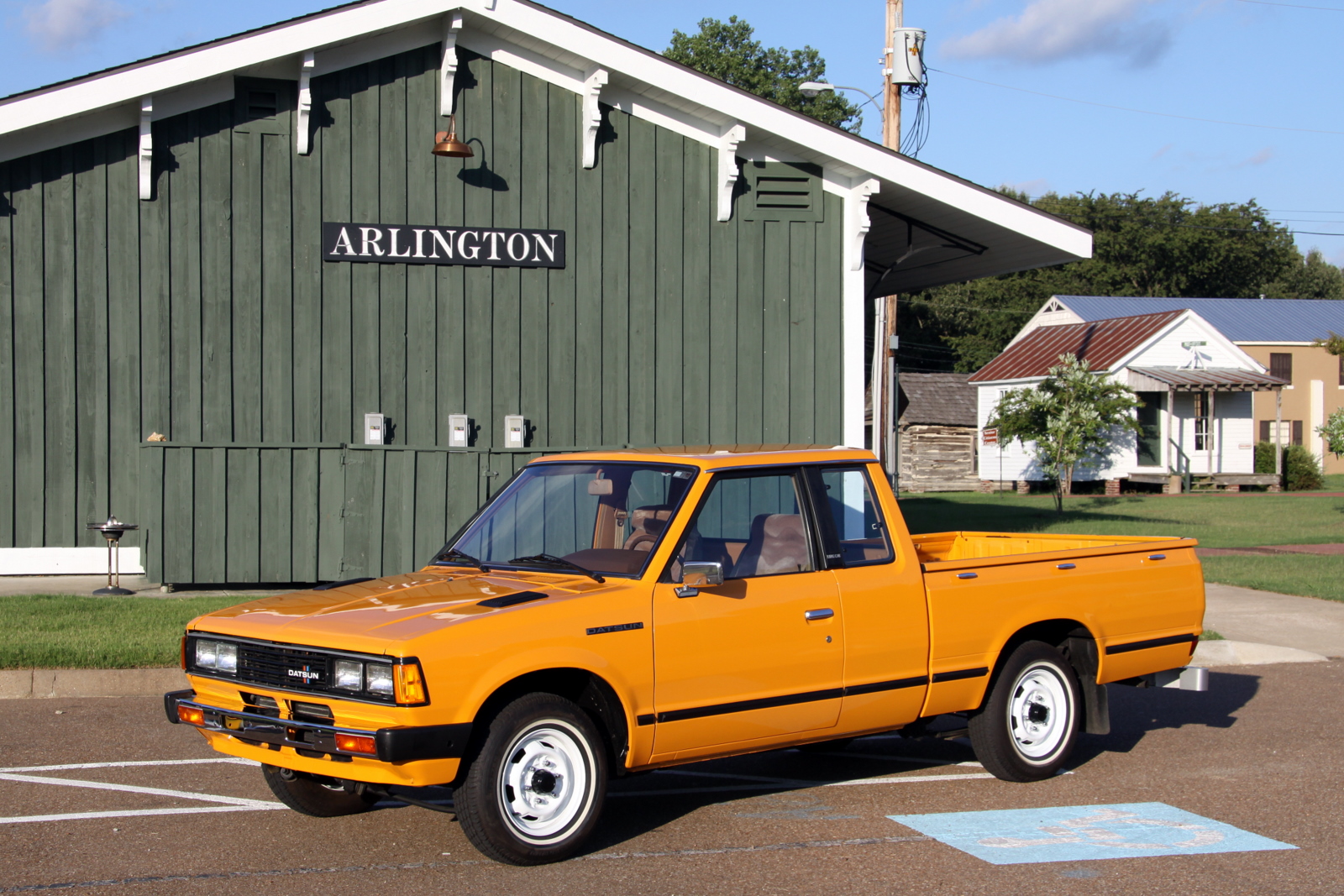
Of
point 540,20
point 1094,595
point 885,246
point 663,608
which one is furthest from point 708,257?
point 663,608

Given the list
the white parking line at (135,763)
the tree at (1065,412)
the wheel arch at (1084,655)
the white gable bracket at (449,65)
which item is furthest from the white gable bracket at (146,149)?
the tree at (1065,412)

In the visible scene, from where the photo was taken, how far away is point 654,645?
18.6 feet

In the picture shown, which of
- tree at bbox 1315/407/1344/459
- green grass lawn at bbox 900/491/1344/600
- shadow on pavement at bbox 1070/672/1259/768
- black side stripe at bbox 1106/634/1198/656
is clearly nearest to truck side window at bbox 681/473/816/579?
black side stripe at bbox 1106/634/1198/656

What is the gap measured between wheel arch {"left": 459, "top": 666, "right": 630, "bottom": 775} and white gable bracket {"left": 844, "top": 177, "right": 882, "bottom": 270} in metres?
9.92

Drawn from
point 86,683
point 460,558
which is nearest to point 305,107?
point 86,683

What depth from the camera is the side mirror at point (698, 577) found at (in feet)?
18.9

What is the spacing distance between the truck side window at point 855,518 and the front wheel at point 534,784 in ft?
5.74

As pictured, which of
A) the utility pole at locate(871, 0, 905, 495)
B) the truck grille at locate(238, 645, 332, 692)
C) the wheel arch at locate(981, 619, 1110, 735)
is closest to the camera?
the truck grille at locate(238, 645, 332, 692)

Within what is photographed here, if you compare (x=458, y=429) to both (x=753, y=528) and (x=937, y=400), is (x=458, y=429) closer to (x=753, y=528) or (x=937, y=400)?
(x=753, y=528)

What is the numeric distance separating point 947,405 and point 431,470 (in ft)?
107

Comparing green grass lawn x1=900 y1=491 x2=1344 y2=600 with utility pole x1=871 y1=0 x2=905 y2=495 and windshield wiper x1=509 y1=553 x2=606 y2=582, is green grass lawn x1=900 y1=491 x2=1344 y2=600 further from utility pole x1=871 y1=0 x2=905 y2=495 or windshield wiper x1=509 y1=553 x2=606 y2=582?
windshield wiper x1=509 y1=553 x2=606 y2=582

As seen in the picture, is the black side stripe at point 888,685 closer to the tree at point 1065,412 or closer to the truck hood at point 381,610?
the truck hood at point 381,610

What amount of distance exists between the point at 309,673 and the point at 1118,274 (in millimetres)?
73482

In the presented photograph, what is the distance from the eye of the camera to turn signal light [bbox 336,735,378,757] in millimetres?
5004
